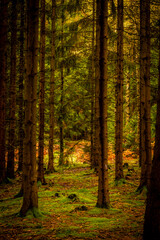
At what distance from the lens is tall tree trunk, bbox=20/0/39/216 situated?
5793 mm

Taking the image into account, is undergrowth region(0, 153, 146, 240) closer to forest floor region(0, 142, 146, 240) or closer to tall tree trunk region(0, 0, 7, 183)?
forest floor region(0, 142, 146, 240)

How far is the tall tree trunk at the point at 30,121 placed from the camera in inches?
228

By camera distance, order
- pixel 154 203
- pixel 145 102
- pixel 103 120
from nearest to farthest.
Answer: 1. pixel 154 203
2. pixel 103 120
3. pixel 145 102

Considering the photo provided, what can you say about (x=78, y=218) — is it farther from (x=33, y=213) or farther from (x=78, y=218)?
(x=33, y=213)

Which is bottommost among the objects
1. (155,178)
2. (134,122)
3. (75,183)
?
(75,183)

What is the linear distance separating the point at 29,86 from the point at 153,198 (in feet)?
14.1

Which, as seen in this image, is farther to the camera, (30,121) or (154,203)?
(30,121)

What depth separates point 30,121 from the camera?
585cm

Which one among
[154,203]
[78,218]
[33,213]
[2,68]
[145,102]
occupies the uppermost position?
[2,68]

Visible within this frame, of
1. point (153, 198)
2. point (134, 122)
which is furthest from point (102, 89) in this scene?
point (134, 122)

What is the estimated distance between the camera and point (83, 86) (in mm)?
17234

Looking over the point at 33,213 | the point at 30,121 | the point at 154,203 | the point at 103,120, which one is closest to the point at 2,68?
the point at 30,121

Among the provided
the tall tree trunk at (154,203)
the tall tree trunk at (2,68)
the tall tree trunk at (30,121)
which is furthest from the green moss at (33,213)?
the tall tree trunk at (2,68)

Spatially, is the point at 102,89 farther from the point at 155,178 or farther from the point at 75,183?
the point at 75,183
